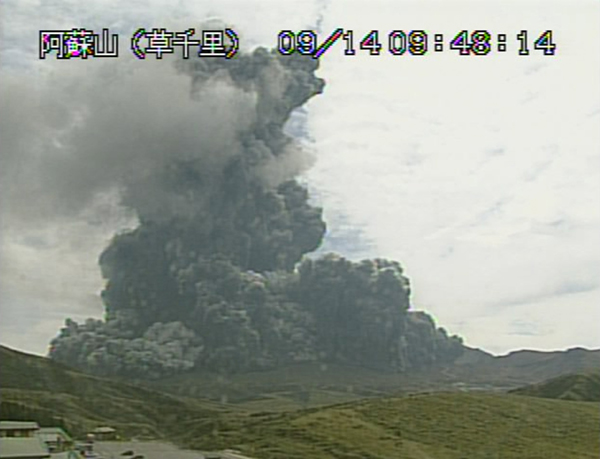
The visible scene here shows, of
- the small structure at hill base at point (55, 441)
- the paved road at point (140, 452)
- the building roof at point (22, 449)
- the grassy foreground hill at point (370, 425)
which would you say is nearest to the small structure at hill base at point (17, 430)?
the small structure at hill base at point (55, 441)

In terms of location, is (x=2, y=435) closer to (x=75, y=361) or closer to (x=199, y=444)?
(x=199, y=444)

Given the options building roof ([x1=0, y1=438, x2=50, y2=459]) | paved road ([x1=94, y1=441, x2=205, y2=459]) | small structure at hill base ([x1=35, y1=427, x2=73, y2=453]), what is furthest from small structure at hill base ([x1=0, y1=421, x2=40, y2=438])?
building roof ([x1=0, y1=438, x2=50, y2=459])

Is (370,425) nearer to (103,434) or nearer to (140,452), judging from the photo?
(103,434)

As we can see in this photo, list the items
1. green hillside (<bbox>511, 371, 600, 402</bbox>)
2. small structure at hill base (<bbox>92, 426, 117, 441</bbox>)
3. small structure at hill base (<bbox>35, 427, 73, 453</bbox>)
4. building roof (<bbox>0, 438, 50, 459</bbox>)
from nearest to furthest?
building roof (<bbox>0, 438, 50, 459</bbox>), small structure at hill base (<bbox>35, 427, 73, 453</bbox>), small structure at hill base (<bbox>92, 426, 117, 441</bbox>), green hillside (<bbox>511, 371, 600, 402</bbox>)

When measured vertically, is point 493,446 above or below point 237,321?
below

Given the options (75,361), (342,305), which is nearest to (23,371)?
(75,361)

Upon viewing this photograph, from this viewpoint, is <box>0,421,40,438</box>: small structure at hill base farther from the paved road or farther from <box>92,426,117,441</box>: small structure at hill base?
<box>92,426,117,441</box>: small structure at hill base

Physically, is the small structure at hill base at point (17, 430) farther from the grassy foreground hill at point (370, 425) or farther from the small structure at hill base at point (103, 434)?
the small structure at hill base at point (103, 434)
